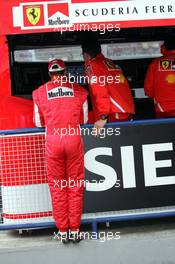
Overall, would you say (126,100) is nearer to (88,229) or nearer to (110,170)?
(110,170)

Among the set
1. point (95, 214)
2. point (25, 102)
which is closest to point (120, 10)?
point (25, 102)

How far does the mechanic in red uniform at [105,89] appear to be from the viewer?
4789 millimetres

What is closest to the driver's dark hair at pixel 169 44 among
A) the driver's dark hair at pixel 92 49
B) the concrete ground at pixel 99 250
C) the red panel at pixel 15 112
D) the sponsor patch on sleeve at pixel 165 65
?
the sponsor patch on sleeve at pixel 165 65

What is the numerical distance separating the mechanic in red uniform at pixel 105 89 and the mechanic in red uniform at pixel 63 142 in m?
0.19

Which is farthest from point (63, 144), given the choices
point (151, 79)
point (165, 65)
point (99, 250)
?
point (165, 65)

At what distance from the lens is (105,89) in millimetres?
4809

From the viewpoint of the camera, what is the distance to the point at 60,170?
15.0ft

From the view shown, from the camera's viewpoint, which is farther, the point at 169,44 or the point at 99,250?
the point at 169,44

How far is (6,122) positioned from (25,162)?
56 centimetres

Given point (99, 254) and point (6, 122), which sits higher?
point (6, 122)

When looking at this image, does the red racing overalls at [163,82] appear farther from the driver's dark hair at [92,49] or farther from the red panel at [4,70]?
the red panel at [4,70]

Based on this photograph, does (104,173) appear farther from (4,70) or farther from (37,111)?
(4,70)

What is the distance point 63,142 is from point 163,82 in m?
1.39

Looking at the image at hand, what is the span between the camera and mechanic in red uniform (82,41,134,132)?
4.79 metres
